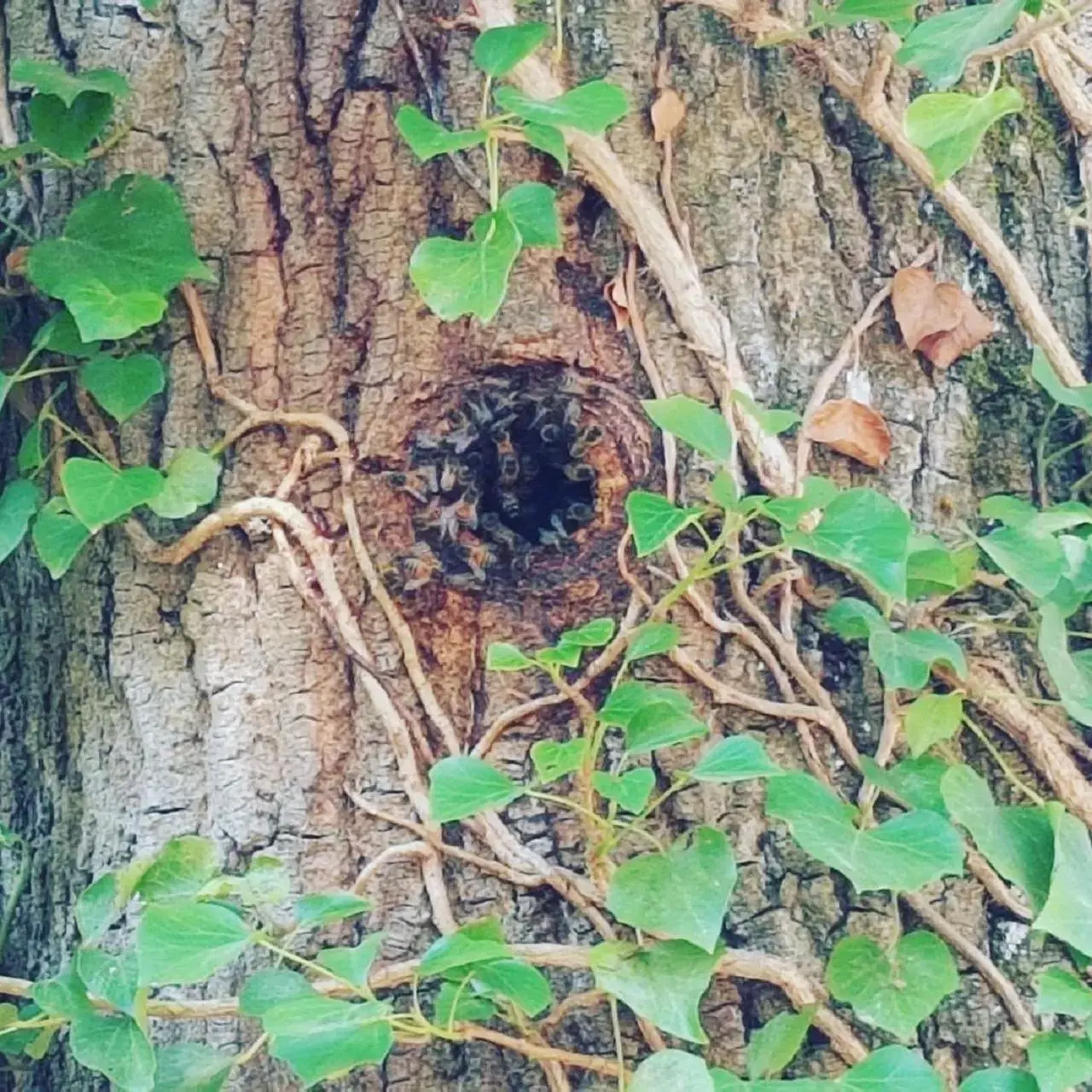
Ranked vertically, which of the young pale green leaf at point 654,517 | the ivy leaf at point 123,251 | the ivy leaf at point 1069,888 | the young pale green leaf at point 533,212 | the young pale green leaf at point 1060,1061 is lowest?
the young pale green leaf at point 1060,1061

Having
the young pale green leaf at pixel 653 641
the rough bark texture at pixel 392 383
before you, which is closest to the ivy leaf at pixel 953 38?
the rough bark texture at pixel 392 383

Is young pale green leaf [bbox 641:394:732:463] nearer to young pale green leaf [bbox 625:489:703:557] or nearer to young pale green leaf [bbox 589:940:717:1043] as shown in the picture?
young pale green leaf [bbox 625:489:703:557]

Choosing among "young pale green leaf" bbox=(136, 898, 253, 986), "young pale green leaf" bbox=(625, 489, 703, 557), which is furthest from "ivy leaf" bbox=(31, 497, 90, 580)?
"young pale green leaf" bbox=(625, 489, 703, 557)

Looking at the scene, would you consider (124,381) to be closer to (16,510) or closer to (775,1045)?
(16,510)

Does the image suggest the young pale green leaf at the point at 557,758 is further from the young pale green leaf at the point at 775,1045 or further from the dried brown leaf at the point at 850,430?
the dried brown leaf at the point at 850,430

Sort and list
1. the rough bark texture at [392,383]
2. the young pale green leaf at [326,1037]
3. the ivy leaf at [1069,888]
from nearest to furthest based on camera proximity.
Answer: the young pale green leaf at [326,1037]
the ivy leaf at [1069,888]
the rough bark texture at [392,383]

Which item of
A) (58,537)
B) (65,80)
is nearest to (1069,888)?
(58,537)
